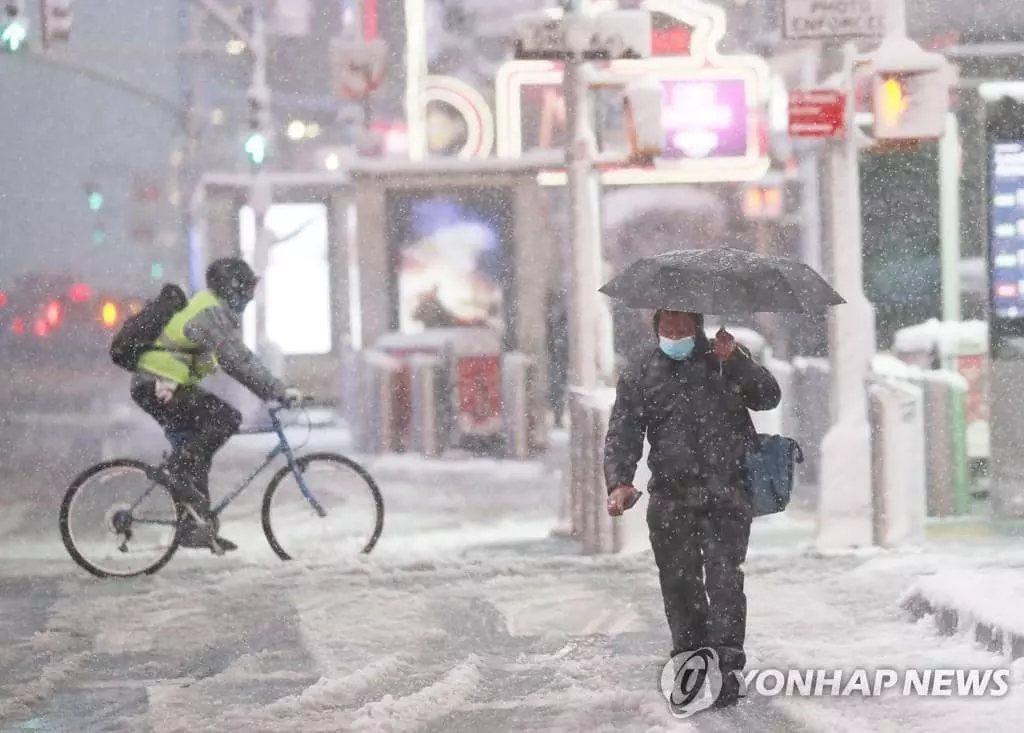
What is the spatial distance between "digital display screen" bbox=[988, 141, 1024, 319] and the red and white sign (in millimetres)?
1590

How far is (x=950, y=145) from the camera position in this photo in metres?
14.3

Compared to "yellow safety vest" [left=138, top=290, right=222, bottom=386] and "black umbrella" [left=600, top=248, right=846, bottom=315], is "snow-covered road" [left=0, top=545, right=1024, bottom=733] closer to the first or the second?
"yellow safety vest" [left=138, top=290, right=222, bottom=386]

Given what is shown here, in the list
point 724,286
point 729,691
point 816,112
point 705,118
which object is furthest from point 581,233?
point 729,691

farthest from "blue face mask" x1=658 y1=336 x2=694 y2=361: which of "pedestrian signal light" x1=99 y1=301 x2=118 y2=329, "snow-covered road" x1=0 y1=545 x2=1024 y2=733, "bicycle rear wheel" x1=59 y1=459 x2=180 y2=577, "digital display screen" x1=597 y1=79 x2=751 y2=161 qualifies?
"pedestrian signal light" x1=99 y1=301 x2=118 y2=329

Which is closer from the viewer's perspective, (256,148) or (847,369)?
(847,369)

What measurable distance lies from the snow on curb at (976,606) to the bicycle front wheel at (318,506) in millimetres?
3425

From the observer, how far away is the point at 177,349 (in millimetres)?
9500

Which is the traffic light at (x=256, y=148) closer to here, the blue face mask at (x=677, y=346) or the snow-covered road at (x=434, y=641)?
the snow-covered road at (x=434, y=641)

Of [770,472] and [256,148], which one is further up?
[256,148]

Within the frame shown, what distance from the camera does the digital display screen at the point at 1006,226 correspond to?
1091 cm

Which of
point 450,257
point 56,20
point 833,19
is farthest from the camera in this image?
point 450,257

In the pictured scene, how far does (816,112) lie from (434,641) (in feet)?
14.2

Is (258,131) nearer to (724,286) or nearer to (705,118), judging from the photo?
(705,118)

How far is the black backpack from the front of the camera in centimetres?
934
